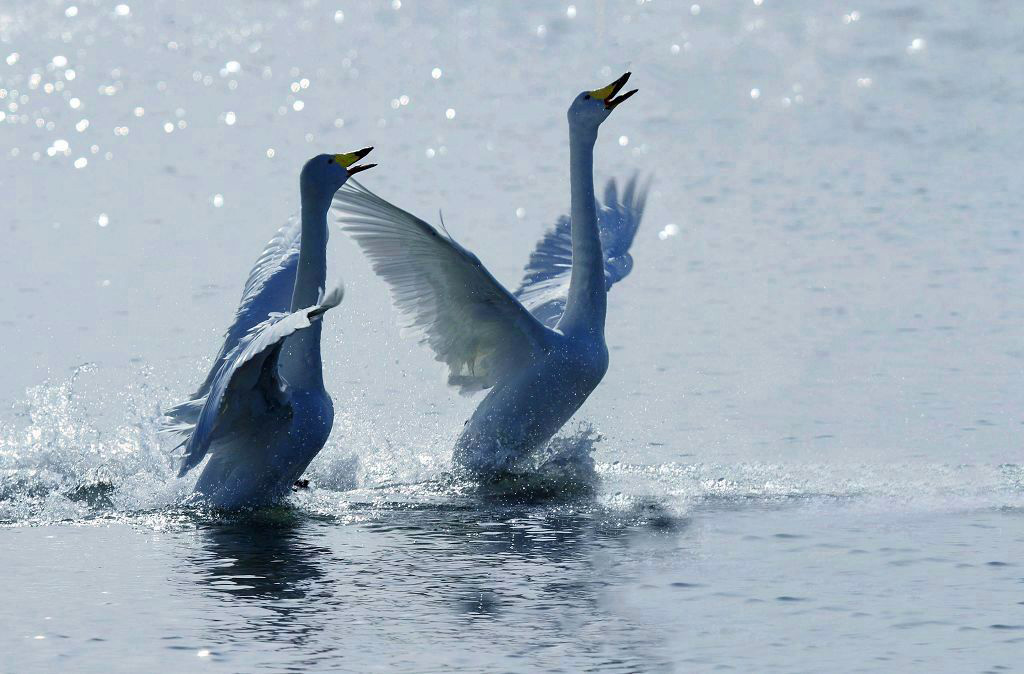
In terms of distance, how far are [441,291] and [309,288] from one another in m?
0.83

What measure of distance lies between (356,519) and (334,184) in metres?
1.69

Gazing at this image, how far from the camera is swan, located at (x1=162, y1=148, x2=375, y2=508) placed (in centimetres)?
848

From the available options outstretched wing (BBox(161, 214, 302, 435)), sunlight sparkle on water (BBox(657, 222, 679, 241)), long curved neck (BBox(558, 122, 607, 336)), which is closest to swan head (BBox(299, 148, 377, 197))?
outstretched wing (BBox(161, 214, 302, 435))

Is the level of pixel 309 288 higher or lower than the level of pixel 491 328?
higher

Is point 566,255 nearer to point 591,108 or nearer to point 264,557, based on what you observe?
point 591,108

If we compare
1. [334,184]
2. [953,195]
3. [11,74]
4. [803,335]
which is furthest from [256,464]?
[11,74]

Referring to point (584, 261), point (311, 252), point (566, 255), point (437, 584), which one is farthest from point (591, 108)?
point (437, 584)

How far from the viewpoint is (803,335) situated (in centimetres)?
1281

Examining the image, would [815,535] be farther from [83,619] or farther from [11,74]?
[11,74]

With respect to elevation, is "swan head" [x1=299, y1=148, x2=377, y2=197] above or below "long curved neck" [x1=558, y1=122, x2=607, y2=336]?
above

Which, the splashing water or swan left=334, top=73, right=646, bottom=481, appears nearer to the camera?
the splashing water

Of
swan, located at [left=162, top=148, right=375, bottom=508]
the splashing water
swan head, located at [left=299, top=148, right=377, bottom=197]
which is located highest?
swan head, located at [left=299, top=148, right=377, bottom=197]

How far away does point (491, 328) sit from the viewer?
9984mm

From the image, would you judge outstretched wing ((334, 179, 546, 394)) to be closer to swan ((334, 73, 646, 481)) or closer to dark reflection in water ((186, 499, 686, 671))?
swan ((334, 73, 646, 481))
